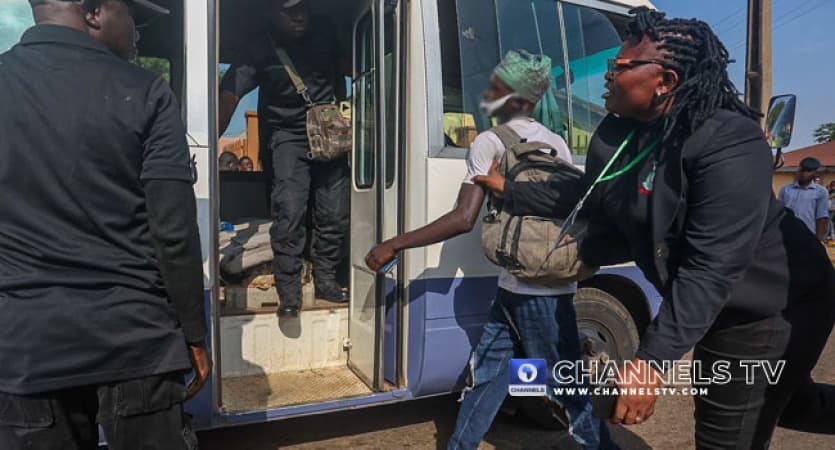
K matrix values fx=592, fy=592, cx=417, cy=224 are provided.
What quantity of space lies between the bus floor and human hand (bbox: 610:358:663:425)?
5.69 feet

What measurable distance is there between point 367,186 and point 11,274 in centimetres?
213

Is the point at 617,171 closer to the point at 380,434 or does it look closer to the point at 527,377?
→ the point at 527,377

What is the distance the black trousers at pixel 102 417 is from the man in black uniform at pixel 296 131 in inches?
71.5

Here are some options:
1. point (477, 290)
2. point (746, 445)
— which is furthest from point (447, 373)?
point (746, 445)

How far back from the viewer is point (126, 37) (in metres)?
1.70

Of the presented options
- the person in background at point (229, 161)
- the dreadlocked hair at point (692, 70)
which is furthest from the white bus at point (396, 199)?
the person in background at point (229, 161)

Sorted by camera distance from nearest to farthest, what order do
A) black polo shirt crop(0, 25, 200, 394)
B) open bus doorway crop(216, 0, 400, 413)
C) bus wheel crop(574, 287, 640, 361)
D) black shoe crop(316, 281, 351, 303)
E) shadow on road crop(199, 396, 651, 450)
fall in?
1. black polo shirt crop(0, 25, 200, 394)
2. open bus doorway crop(216, 0, 400, 413)
3. shadow on road crop(199, 396, 651, 450)
4. bus wheel crop(574, 287, 640, 361)
5. black shoe crop(316, 281, 351, 303)

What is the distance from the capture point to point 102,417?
63.0 inches

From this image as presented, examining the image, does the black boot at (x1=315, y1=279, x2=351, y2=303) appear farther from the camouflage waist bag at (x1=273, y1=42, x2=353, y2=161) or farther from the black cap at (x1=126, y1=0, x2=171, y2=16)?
the black cap at (x1=126, y1=0, x2=171, y2=16)

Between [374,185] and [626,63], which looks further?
[374,185]

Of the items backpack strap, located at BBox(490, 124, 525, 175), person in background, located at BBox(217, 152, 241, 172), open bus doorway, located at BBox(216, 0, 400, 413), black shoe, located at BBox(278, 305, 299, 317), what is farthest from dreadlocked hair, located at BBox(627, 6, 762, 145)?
person in background, located at BBox(217, 152, 241, 172)

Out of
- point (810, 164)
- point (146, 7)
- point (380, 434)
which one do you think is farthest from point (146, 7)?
point (810, 164)

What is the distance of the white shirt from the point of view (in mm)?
2537

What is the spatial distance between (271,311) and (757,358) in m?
2.45
